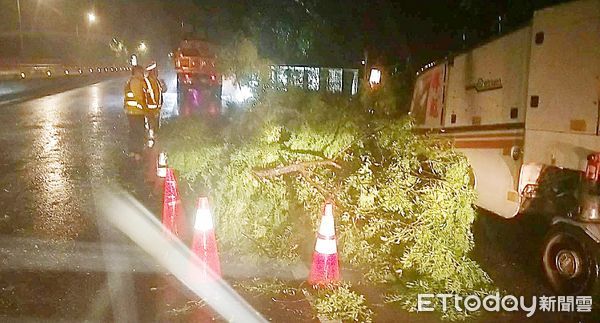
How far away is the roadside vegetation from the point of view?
17.8 ft

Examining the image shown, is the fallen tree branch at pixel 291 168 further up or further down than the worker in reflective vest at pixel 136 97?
further down

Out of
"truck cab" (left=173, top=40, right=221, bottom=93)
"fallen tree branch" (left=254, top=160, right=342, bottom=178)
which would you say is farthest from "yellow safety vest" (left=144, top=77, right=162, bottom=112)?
"truck cab" (left=173, top=40, right=221, bottom=93)

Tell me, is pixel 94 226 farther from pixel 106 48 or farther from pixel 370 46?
pixel 106 48

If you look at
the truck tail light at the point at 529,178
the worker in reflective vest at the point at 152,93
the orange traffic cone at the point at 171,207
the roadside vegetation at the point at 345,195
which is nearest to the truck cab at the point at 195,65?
the worker in reflective vest at the point at 152,93

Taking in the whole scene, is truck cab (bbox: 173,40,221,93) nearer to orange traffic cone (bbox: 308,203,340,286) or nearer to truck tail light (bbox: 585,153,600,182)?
orange traffic cone (bbox: 308,203,340,286)

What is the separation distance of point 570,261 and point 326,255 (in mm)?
2224

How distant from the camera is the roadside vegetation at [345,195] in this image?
542 centimetres

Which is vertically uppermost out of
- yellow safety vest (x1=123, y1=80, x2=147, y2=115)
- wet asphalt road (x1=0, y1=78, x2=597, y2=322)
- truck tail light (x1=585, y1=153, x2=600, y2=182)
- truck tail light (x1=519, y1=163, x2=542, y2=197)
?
yellow safety vest (x1=123, y1=80, x2=147, y2=115)

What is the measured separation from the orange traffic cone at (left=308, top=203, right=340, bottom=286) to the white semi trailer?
2097 mm

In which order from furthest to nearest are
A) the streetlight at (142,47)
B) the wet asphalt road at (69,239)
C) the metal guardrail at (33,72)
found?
the streetlight at (142,47) < the metal guardrail at (33,72) < the wet asphalt road at (69,239)

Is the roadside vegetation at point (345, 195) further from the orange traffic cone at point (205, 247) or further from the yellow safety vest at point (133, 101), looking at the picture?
the yellow safety vest at point (133, 101)

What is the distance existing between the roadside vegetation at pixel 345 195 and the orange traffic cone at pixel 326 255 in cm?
12

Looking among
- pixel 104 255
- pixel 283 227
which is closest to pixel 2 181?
pixel 104 255

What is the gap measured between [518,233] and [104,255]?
4832 mm
